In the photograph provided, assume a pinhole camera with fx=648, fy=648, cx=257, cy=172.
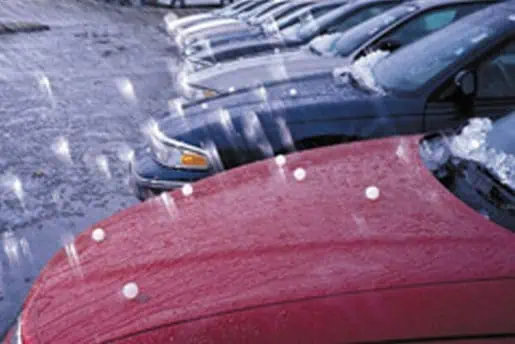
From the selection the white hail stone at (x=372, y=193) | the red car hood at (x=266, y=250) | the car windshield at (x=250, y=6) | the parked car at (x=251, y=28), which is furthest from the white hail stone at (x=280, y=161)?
the car windshield at (x=250, y=6)

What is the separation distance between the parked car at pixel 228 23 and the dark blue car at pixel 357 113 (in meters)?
6.93

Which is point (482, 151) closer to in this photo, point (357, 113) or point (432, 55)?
point (357, 113)

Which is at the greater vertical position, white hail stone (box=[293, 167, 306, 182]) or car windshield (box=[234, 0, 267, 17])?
car windshield (box=[234, 0, 267, 17])

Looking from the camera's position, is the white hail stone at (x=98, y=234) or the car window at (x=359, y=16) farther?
the car window at (x=359, y=16)

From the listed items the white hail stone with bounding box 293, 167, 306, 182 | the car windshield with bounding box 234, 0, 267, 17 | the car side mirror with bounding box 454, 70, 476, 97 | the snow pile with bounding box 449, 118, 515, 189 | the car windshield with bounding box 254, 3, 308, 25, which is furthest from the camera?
the car windshield with bounding box 234, 0, 267, 17

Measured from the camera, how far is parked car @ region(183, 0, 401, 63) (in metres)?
7.90

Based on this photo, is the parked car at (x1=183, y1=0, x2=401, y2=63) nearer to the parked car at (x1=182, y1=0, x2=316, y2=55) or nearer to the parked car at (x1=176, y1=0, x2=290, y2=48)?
the parked car at (x1=182, y1=0, x2=316, y2=55)

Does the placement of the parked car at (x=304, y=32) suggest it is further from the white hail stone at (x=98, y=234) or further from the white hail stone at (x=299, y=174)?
the white hail stone at (x=98, y=234)

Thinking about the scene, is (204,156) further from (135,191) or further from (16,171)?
(16,171)

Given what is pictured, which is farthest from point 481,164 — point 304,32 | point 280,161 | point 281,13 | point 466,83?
point 281,13

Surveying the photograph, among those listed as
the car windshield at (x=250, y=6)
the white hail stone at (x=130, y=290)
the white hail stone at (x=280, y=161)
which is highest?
the car windshield at (x=250, y=6)

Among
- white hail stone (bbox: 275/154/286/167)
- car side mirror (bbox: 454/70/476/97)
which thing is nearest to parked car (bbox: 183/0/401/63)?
car side mirror (bbox: 454/70/476/97)

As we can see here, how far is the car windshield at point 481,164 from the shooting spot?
233cm

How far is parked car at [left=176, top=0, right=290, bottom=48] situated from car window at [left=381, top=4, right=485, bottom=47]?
17.3 ft
